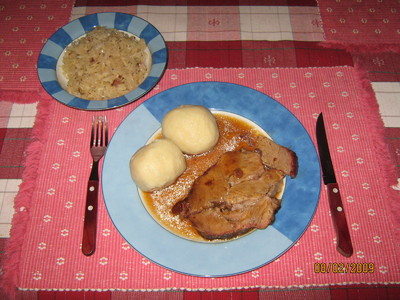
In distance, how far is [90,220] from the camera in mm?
2070

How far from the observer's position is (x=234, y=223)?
6.42 feet

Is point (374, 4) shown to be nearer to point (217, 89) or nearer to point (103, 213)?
point (217, 89)

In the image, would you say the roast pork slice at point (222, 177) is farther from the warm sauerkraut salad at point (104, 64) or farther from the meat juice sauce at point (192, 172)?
the warm sauerkraut salad at point (104, 64)

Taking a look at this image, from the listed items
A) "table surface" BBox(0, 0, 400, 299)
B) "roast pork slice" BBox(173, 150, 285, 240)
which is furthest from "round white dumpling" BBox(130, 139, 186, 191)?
"table surface" BBox(0, 0, 400, 299)

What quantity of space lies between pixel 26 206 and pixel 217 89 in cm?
173

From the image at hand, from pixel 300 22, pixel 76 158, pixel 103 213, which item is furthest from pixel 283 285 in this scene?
pixel 300 22

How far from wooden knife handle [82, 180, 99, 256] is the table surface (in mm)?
612

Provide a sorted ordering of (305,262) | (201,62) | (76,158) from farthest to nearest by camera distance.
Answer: (201,62)
(76,158)
(305,262)

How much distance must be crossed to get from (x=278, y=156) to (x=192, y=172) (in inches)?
26.0

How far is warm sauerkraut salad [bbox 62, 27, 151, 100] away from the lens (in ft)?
8.14

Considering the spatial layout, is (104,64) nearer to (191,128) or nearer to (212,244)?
(191,128)

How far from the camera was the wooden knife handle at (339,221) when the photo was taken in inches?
77.7

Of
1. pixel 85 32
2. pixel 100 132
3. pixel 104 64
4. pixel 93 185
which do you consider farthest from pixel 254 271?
pixel 85 32
